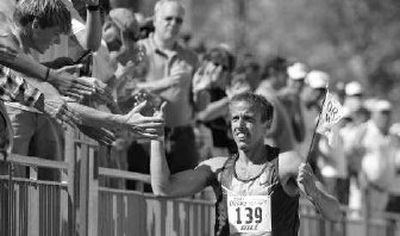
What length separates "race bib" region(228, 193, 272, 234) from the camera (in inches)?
405

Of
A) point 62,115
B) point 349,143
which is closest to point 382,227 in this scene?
point 349,143

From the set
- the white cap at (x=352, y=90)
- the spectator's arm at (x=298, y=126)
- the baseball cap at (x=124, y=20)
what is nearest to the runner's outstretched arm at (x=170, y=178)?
the baseball cap at (x=124, y=20)

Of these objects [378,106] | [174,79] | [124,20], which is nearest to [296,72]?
[378,106]

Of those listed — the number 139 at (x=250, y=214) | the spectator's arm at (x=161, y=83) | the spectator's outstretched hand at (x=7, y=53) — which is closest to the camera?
the spectator's outstretched hand at (x=7, y=53)

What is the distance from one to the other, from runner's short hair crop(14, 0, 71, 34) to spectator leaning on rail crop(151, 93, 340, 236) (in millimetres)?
1218

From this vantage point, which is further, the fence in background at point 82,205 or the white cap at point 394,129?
the white cap at point 394,129

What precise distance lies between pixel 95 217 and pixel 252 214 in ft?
3.35

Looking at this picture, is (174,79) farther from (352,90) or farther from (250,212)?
(352,90)

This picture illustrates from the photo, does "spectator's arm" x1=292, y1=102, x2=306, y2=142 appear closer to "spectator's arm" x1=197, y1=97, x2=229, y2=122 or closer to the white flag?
"spectator's arm" x1=197, y1=97, x2=229, y2=122

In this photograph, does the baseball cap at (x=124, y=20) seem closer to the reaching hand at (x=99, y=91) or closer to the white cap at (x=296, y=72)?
the reaching hand at (x=99, y=91)

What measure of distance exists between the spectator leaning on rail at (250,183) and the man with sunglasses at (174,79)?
3014mm

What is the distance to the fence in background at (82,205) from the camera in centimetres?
934

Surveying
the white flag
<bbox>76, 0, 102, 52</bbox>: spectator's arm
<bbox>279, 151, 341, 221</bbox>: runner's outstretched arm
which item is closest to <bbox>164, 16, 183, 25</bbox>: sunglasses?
<bbox>76, 0, 102, 52</bbox>: spectator's arm

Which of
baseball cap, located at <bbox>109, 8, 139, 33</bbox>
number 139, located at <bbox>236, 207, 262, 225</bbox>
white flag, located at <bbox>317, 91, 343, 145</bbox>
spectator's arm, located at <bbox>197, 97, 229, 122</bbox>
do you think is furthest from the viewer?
spectator's arm, located at <bbox>197, 97, 229, 122</bbox>
